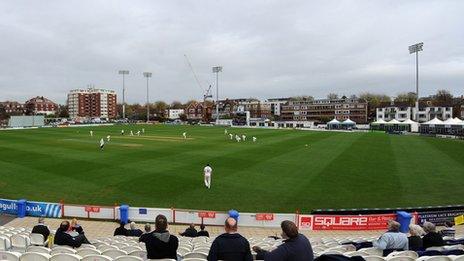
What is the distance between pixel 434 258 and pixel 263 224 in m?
12.3

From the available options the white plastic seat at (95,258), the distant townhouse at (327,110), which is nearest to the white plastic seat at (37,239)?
A: the white plastic seat at (95,258)

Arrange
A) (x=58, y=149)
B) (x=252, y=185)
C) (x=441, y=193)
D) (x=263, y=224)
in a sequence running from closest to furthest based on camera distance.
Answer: (x=263, y=224) → (x=441, y=193) → (x=252, y=185) → (x=58, y=149)

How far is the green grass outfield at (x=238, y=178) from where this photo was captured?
23.0m

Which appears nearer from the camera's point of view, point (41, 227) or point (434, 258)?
point (434, 258)

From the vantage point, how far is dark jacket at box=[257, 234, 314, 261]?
5418 millimetres

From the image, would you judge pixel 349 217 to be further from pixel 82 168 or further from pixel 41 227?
pixel 82 168

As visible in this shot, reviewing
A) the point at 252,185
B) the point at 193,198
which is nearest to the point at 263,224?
the point at 193,198

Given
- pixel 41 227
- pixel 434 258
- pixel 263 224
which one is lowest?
pixel 263 224

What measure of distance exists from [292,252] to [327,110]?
167m

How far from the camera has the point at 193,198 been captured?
23172mm

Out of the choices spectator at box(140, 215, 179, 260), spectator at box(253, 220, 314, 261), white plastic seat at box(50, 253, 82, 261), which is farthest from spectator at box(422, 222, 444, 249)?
white plastic seat at box(50, 253, 82, 261)

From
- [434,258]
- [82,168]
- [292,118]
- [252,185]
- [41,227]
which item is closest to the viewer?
[434,258]

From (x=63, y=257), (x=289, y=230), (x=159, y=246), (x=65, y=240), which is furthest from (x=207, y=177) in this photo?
(x=289, y=230)

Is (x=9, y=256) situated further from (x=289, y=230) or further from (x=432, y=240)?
(x=432, y=240)
